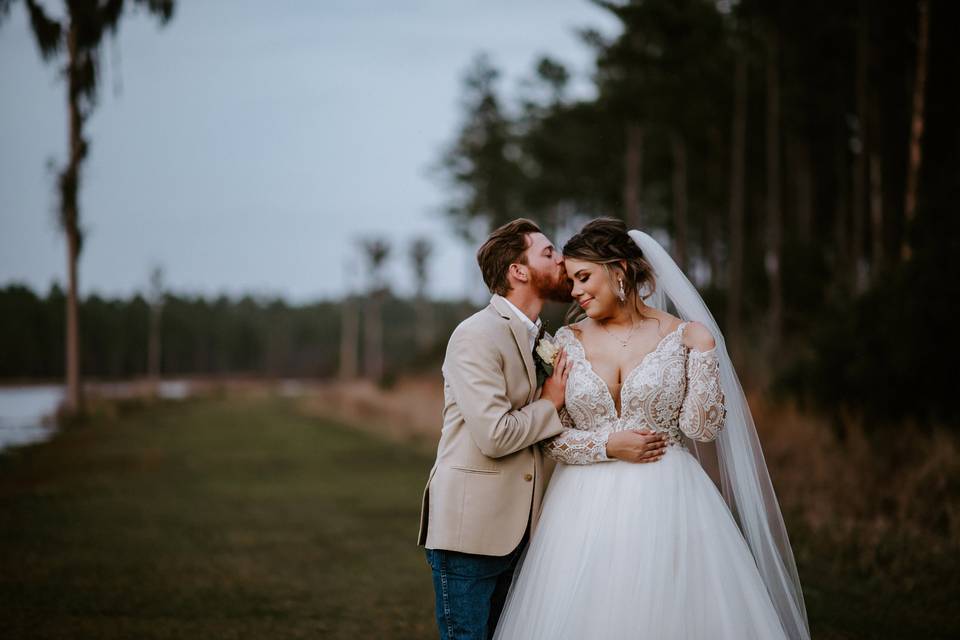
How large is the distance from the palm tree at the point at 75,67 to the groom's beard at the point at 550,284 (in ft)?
58.9

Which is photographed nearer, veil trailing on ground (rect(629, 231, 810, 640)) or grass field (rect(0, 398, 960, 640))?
veil trailing on ground (rect(629, 231, 810, 640))

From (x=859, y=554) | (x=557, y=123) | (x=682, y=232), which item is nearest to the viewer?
(x=859, y=554)

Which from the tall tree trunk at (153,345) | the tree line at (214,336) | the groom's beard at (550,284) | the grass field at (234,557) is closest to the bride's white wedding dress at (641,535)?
the groom's beard at (550,284)

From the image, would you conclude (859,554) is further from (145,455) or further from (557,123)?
(557,123)

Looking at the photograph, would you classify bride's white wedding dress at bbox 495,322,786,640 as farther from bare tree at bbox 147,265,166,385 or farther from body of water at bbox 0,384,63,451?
bare tree at bbox 147,265,166,385

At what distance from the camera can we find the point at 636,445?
3.78m

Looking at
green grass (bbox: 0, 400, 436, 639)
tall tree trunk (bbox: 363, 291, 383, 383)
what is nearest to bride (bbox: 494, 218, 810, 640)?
green grass (bbox: 0, 400, 436, 639)

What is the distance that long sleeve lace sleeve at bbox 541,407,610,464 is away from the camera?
3867 mm

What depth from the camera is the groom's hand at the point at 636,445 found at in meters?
3.79

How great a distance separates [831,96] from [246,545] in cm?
1817

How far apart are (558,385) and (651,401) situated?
446 mm

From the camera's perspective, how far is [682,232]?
23531 mm

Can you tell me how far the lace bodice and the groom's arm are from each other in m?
0.21

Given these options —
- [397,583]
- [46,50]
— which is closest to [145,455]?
[46,50]
